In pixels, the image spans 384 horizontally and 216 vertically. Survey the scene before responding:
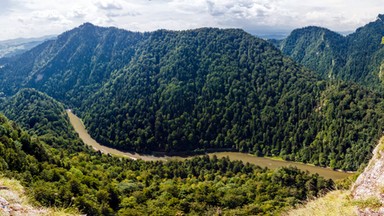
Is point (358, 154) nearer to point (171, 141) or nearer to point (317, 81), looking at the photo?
point (317, 81)

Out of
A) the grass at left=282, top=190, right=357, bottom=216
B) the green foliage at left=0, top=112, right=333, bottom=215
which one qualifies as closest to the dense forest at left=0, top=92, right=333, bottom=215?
the green foliage at left=0, top=112, right=333, bottom=215

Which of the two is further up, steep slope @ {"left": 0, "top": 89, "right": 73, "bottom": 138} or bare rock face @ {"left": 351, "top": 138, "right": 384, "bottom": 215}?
bare rock face @ {"left": 351, "top": 138, "right": 384, "bottom": 215}

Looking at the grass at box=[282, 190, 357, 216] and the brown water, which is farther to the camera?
the brown water

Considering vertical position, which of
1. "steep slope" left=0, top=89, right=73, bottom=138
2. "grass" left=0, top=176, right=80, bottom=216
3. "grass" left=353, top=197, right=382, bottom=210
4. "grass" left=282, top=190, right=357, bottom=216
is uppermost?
"grass" left=0, top=176, right=80, bottom=216

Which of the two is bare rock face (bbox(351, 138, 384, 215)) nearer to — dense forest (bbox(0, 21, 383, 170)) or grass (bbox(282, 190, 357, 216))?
grass (bbox(282, 190, 357, 216))

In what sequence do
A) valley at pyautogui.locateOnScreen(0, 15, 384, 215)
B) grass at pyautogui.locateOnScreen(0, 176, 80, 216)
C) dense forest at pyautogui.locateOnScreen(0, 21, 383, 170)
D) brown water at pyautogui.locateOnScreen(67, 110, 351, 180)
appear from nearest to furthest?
grass at pyautogui.locateOnScreen(0, 176, 80, 216) < valley at pyautogui.locateOnScreen(0, 15, 384, 215) < brown water at pyautogui.locateOnScreen(67, 110, 351, 180) < dense forest at pyautogui.locateOnScreen(0, 21, 383, 170)
